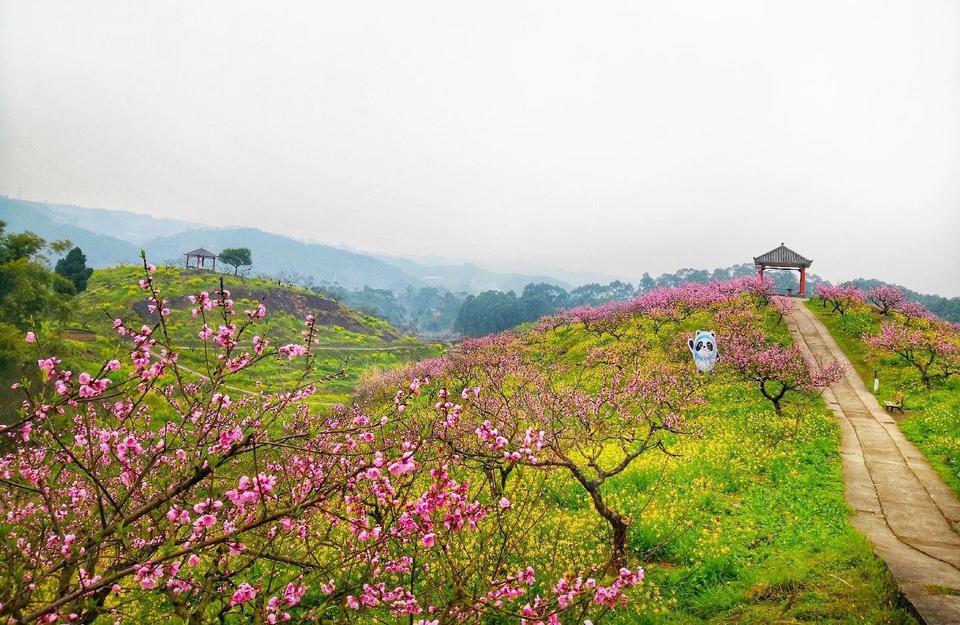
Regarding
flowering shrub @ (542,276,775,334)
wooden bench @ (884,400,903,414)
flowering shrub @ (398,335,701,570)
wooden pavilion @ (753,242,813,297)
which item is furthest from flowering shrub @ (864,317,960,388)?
wooden pavilion @ (753,242,813,297)

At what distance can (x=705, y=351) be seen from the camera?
26562 mm

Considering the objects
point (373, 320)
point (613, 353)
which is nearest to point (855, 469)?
point (613, 353)

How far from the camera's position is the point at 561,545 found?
401 inches

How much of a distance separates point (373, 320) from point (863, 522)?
93101mm

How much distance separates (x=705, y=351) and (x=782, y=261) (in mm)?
21029

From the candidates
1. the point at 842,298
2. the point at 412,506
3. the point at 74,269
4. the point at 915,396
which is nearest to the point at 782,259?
the point at 842,298

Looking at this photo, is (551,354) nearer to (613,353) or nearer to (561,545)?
(613,353)

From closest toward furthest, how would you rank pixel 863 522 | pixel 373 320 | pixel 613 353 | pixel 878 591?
pixel 878 591 → pixel 863 522 → pixel 613 353 → pixel 373 320

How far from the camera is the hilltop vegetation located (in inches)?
173

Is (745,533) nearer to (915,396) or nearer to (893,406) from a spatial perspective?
(893,406)

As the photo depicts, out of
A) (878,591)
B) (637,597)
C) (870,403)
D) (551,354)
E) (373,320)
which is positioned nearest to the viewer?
(878,591)

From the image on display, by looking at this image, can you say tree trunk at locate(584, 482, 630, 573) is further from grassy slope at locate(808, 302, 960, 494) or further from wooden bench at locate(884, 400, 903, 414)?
wooden bench at locate(884, 400, 903, 414)

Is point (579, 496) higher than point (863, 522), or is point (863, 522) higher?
point (863, 522)

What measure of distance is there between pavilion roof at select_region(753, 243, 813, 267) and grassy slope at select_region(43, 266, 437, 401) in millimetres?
38444
